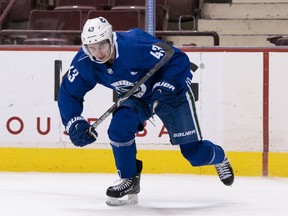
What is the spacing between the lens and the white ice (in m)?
4.32

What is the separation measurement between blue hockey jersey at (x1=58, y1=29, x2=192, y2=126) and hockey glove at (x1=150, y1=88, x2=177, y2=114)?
0.16ft

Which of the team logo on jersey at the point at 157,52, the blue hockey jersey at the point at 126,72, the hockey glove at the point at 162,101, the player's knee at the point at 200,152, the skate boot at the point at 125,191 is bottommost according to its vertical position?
the skate boot at the point at 125,191

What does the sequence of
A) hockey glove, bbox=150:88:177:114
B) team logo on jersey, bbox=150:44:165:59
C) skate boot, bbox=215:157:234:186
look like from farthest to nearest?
1. skate boot, bbox=215:157:234:186
2. team logo on jersey, bbox=150:44:165:59
3. hockey glove, bbox=150:88:177:114

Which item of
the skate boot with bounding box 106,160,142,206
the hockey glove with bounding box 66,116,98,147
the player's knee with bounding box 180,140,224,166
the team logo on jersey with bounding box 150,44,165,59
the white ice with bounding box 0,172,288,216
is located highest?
the team logo on jersey with bounding box 150,44,165,59

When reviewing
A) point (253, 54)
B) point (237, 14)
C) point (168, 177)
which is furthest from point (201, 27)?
point (168, 177)

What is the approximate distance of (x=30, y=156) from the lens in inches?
238

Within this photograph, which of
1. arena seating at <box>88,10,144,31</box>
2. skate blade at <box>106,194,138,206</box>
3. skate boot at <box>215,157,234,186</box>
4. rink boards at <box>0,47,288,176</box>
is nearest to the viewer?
skate blade at <box>106,194,138,206</box>

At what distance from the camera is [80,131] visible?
436cm

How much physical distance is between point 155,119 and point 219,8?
1788mm

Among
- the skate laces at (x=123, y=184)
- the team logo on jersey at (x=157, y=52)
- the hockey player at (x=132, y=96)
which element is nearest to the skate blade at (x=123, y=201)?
the hockey player at (x=132, y=96)

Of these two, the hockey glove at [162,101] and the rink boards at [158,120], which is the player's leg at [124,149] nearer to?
the hockey glove at [162,101]

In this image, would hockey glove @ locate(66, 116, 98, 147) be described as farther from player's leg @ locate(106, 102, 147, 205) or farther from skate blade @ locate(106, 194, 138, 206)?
skate blade @ locate(106, 194, 138, 206)

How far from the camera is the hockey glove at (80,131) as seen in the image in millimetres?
4367

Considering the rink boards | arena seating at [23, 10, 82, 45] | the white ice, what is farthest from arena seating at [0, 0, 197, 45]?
the white ice
